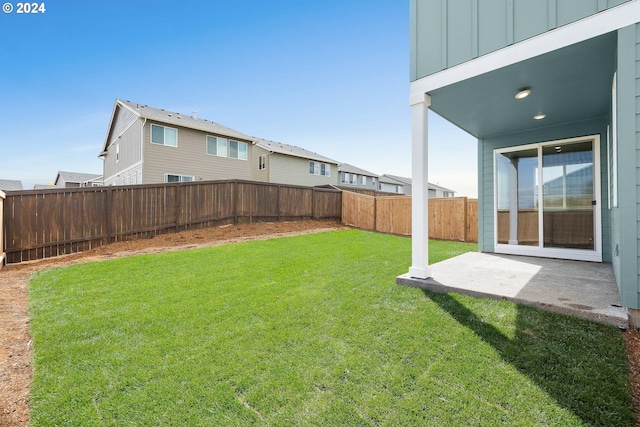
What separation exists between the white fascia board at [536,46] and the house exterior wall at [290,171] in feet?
54.7

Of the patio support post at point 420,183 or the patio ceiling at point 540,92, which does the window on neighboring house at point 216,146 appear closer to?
the patio ceiling at point 540,92

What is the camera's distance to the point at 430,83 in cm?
392

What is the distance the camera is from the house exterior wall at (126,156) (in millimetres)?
14031

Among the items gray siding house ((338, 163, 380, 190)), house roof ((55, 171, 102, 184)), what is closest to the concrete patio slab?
gray siding house ((338, 163, 380, 190))

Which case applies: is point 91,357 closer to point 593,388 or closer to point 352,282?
point 352,282

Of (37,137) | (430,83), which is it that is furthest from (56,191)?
(37,137)

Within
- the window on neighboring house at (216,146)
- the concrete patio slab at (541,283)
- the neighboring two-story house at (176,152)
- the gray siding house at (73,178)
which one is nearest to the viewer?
the concrete patio slab at (541,283)

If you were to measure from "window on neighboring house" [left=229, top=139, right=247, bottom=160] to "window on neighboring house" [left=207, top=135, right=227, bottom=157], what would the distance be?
0.43 metres

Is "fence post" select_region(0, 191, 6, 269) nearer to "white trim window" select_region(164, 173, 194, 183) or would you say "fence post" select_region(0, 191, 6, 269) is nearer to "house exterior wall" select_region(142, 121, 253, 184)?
"house exterior wall" select_region(142, 121, 253, 184)

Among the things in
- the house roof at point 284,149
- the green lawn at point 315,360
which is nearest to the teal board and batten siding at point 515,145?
the green lawn at point 315,360

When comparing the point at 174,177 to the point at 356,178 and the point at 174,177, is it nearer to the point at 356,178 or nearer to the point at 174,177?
the point at 174,177

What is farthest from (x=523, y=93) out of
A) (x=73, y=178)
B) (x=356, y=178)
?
(x=73, y=178)

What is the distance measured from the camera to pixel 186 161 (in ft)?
49.5

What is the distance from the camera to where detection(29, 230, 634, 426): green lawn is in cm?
169
